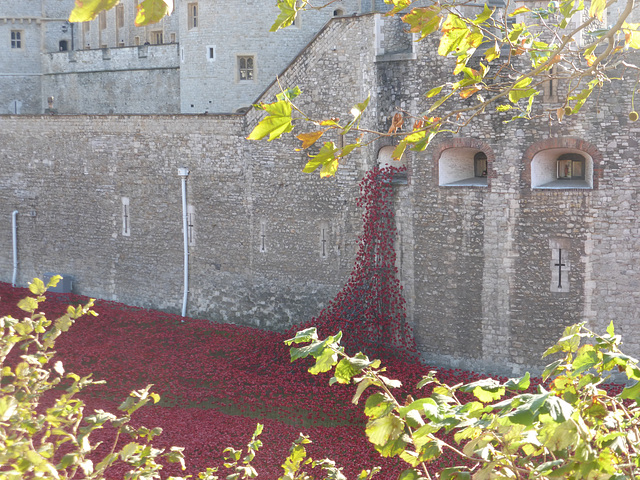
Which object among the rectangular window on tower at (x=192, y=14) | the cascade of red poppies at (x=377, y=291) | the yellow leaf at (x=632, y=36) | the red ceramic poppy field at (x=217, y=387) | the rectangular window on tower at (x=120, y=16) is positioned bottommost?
the red ceramic poppy field at (x=217, y=387)

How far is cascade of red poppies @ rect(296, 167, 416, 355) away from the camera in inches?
441

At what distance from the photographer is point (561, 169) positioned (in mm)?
10445

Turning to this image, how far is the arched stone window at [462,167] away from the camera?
10.8 m

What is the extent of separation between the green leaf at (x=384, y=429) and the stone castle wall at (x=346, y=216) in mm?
7352

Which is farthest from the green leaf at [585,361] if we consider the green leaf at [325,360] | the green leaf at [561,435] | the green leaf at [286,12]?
the green leaf at [286,12]

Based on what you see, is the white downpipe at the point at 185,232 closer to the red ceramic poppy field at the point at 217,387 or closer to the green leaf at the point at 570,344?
the red ceramic poppy field at the point at 217,387

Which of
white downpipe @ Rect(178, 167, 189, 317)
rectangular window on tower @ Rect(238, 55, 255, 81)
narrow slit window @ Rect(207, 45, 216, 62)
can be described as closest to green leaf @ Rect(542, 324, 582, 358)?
white downpipe @ Rect(178, 167, 189, 317)

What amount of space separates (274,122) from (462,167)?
8.46 m

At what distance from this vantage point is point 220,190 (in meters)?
→ 13.8

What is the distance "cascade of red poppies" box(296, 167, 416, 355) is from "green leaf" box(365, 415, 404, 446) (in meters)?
8.03

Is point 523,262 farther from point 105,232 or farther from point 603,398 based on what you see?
point 105,232

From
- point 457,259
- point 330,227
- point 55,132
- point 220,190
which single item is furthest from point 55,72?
point 457,259

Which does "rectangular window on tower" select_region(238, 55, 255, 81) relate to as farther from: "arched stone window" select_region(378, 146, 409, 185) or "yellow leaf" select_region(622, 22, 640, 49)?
"yellow leaf" select_region(622, 22, 640, 49)

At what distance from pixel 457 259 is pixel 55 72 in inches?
875
